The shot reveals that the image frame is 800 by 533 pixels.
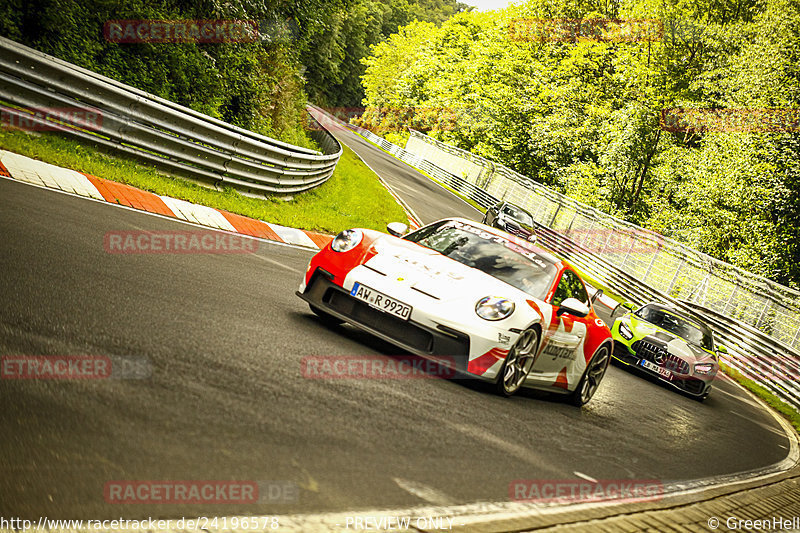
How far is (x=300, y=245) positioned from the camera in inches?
490

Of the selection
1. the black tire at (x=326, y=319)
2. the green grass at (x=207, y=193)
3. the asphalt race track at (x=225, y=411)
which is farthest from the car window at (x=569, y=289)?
the green grass at (x=207, y=193)

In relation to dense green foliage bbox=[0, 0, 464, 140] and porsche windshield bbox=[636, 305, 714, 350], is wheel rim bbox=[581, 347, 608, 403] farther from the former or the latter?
dense green foliage bbox=[0, 0, 464, 140]

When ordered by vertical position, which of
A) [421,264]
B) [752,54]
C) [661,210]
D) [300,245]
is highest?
[752,54]

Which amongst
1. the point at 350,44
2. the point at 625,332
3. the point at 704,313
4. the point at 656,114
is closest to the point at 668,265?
the point at 704,313

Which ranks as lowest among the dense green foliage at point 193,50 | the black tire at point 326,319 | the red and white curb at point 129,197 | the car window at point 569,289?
the red and white curb at point 129,197

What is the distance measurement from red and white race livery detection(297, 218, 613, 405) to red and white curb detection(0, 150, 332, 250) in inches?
162

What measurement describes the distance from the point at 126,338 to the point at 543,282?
4044mm

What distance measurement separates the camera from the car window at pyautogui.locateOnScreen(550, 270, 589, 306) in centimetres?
723

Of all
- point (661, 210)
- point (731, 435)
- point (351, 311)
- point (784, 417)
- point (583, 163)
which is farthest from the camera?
point (583, 163)

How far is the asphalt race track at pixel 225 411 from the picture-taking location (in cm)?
302

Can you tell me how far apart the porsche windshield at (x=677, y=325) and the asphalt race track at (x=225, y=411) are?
5.04m

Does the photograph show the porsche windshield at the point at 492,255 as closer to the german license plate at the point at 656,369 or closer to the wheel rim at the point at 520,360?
the wheel rim at the point at 520,360

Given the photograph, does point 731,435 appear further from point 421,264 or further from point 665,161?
point 665,161

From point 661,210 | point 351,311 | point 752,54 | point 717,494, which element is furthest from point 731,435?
point 661,210
